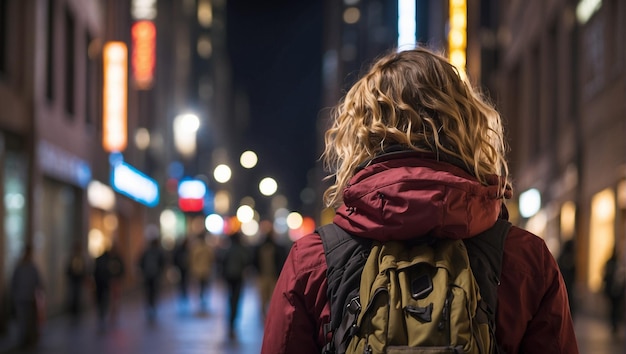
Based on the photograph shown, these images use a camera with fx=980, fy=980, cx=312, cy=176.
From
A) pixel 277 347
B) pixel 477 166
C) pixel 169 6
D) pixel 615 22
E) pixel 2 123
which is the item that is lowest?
pixel 277 347

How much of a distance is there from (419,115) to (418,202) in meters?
0.28

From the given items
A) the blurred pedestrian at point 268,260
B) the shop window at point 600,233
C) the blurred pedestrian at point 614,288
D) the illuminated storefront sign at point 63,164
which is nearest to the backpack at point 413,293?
the blurred pedestrian at point 614,288

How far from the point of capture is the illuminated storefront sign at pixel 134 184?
3300 cm

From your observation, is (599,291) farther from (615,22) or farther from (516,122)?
(516,122)

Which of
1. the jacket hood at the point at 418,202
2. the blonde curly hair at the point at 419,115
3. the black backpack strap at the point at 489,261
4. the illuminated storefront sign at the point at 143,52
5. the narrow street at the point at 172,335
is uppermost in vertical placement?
the illuminated storefront sign at the point at 143,52

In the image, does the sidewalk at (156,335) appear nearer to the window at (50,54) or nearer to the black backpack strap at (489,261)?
the window at (50,54)

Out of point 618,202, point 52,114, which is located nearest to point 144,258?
point 52,114

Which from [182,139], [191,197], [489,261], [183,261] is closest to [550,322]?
[489,261]

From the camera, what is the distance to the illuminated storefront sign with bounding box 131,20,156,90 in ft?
131

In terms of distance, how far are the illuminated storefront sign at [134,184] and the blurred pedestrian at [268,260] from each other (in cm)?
1256

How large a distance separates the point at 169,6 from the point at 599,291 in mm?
42872

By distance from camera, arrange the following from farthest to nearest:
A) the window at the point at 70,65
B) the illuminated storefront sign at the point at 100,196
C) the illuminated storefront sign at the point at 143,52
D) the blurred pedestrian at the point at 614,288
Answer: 1. the illuminated storefront sign at the point at 143,52
2. the illuminated storefront sign at the point at 100,196
3. the window at the point at 70,65
4. the blurred pedestrian at the point at 614,288

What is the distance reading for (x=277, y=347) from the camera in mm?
2369

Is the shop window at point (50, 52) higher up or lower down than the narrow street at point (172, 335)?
higher up
